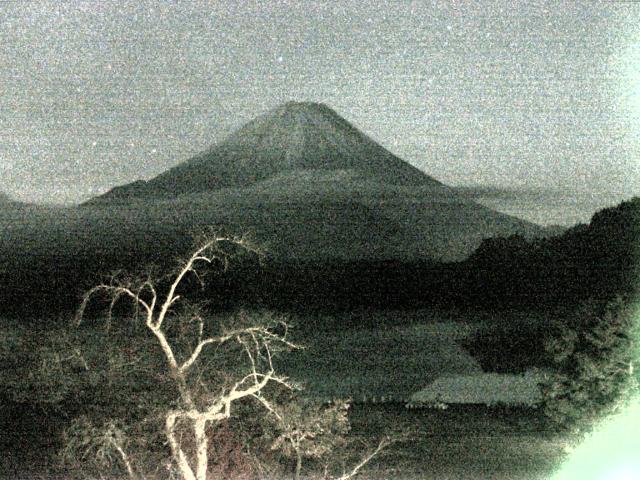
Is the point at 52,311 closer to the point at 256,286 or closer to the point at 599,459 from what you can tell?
the point at 256,286

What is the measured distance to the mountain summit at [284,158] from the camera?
402 ft

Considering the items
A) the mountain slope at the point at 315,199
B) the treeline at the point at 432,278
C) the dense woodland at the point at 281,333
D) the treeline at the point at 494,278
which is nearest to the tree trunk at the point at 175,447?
the dense woodland at the point at 281,333

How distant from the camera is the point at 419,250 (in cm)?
9925

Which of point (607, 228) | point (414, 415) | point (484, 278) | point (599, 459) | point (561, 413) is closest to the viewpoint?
point (599, 459)

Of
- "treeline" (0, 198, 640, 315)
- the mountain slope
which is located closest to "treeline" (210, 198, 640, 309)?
"treeline" (0, 198, 640, 315)

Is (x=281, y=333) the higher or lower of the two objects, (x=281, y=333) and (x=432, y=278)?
the higher

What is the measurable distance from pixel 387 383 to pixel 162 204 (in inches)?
2665

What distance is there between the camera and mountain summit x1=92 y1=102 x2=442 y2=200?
12244cm

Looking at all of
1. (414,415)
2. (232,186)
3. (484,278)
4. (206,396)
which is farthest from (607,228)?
(232,186)

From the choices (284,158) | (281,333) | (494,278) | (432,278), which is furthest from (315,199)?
(281,333)

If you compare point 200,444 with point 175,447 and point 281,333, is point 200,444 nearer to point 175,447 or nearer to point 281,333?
point 175,447

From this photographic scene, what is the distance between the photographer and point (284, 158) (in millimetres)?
131875

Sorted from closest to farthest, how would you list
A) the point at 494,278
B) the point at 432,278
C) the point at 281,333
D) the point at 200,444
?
the point at 200,444
the point at 281,333
the point at 494,278
the point at 432,278

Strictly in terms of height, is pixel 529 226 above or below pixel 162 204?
below
